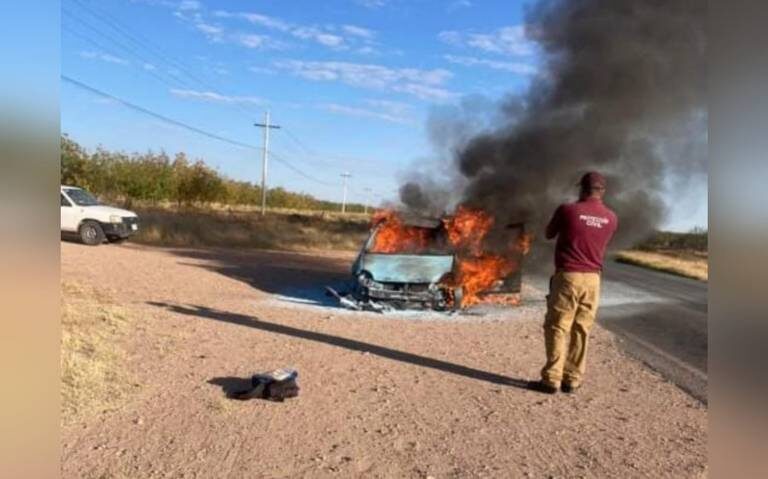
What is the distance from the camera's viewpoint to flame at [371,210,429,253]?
34.5ft

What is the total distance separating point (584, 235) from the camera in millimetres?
5398

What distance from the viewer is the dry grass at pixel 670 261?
21.0 m

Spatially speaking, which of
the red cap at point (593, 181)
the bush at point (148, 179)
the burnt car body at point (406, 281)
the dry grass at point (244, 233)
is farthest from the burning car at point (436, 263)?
the bush at point (148, 179)

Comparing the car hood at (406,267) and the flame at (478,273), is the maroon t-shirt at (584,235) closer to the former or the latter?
the car hood at (406,267)

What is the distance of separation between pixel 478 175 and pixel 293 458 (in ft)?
34.0

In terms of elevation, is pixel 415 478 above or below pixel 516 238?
below

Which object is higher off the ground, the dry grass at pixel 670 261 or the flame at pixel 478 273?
the flame at pixel 478 273

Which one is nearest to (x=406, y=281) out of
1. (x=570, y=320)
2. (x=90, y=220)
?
(x=570, y=320)

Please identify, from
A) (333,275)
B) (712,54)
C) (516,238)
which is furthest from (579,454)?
(333,275)

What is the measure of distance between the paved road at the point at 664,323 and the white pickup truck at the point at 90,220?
1449 centimetres

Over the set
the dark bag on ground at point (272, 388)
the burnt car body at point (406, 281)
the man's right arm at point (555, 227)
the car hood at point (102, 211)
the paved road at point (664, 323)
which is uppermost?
the car hood at point (102, 211)

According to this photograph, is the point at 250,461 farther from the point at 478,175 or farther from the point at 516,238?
the point at 478,175

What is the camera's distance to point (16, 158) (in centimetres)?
150

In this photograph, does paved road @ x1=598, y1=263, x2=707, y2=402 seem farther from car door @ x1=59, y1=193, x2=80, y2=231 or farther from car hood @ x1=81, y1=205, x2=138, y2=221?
car door @ x1=59, y1=193, x2=80, y2=231
